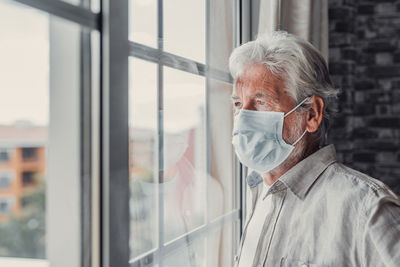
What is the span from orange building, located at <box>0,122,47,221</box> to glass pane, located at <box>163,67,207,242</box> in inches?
17.9

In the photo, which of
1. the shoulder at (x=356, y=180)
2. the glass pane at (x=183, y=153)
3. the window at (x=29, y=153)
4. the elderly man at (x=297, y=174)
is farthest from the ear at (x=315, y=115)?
the window at (x=29, y=153)

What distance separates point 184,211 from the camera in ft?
4.76

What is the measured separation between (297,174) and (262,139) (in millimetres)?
146

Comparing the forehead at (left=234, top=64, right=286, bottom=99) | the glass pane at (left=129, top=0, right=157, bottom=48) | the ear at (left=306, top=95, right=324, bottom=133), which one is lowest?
the ear at (left=306, top=95, right=324, bottom=133)

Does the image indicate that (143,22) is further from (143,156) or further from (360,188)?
(360,188)

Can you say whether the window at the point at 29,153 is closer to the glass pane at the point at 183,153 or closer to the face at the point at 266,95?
the glass pane at the point at 183,153

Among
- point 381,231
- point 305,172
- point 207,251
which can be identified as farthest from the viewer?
point 207,251

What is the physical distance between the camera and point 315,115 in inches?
48.6

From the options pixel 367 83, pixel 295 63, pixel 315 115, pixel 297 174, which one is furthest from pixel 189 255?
pixel 367 83

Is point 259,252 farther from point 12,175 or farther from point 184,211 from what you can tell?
point 12,175

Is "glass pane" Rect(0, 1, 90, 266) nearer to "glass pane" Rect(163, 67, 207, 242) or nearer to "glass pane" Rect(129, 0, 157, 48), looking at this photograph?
"glass pane" Rect(129, 0, 157, 48)

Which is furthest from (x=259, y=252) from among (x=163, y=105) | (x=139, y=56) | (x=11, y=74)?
(x=11, y=74)

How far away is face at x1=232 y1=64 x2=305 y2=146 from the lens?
1209 millimetres

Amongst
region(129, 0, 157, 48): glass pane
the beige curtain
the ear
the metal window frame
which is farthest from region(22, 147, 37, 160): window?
the beige curtain
